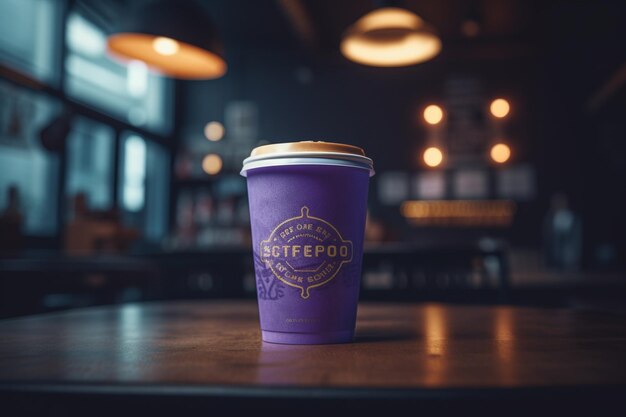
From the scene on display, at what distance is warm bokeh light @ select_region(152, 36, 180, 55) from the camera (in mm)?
2422

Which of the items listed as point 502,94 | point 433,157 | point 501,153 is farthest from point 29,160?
point 502,94

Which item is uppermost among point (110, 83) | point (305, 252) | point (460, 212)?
point (110, 83)

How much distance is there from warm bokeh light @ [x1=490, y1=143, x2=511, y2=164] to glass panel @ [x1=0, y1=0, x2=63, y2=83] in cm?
462

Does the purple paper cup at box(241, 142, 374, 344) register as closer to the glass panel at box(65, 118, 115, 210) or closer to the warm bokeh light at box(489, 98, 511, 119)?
the glass panel at box(65, 118, 115, 210)

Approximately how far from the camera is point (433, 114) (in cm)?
628

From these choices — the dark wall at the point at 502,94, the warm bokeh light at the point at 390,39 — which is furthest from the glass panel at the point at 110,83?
the warm bokeh light at the point at 390,39

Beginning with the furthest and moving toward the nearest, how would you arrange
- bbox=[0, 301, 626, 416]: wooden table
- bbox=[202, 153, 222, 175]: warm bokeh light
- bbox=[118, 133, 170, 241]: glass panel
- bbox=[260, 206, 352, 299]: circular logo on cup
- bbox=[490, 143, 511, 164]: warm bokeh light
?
bbox=[202, 153, 222, 175]: warm bokeh light, bbox=[490, 143, 511, 164]: warm bokeh light, bbox=[118, 133, 170, 241]: glass panel, bbox=[260, 206, 352, 299]: circular logo on cup, bbox=[0, 301, 626, 416]: wooden table

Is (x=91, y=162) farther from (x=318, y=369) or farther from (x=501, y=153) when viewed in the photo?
(x=318, y=369)

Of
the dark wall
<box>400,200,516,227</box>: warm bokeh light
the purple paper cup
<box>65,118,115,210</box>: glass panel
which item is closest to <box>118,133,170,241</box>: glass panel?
<box>65,118,115,210</box>: glass panel

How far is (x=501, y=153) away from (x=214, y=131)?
11.7 feet

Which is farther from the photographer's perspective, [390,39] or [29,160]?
[29,160]

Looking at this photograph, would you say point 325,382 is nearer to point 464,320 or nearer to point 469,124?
point 464,320

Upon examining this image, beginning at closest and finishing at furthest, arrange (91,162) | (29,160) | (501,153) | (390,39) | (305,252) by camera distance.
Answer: (305,252) → (390,39) → (29,160) → (91,162) → (501,153)

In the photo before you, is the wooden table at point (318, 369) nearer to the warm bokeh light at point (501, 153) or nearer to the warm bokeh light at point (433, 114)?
the warm bokeh light at point (501, 153)
